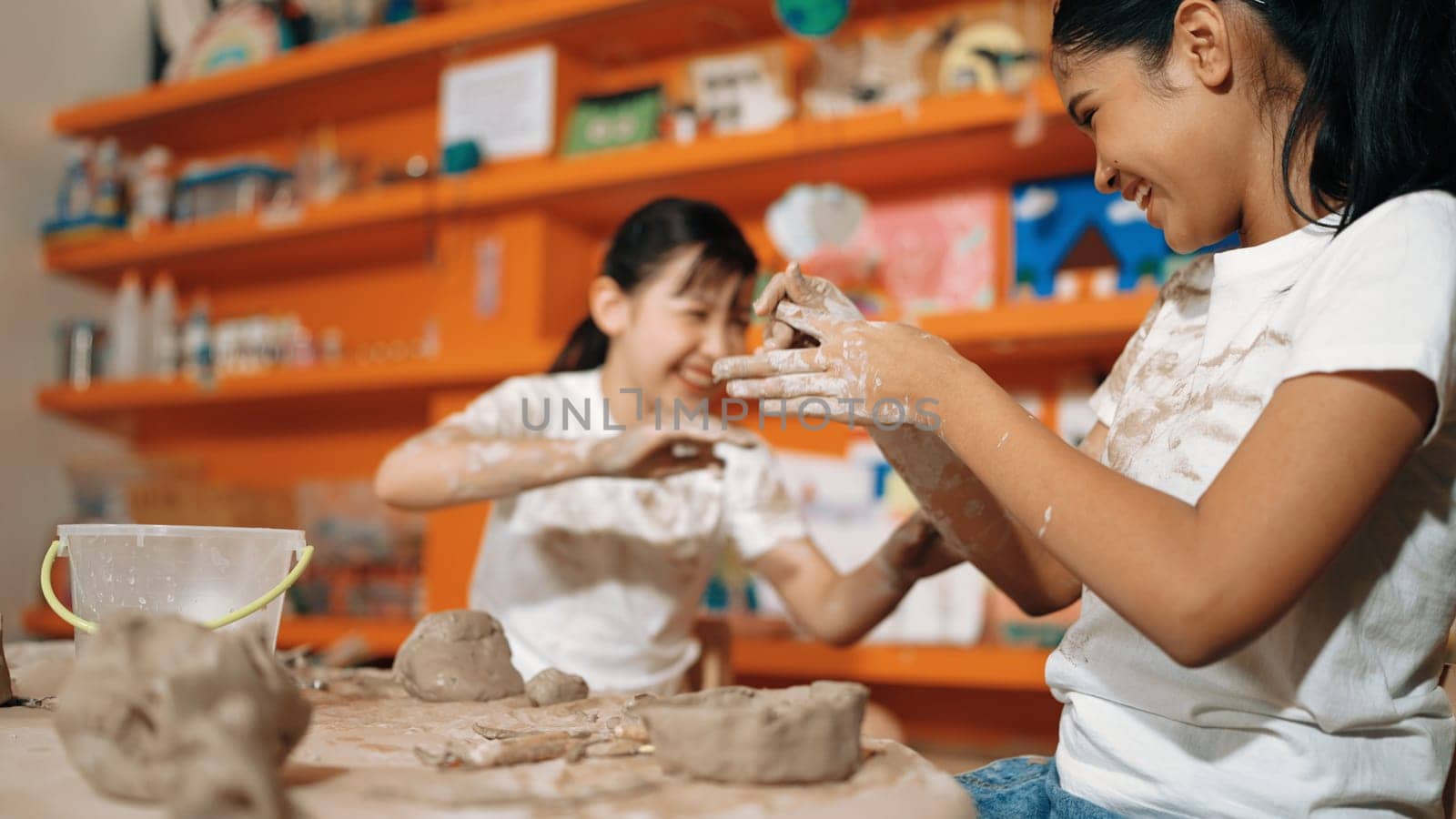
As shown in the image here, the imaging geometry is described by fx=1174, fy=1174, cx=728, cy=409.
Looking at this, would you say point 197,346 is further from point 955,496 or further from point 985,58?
point 955,496

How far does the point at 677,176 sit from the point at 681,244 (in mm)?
693

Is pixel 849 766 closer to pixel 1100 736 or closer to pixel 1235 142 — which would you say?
pixel 1100 736

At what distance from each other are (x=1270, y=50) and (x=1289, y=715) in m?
0.46

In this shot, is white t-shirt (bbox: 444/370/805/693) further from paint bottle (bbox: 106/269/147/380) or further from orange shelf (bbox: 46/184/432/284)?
paint bottle (bbox: 106/269/147/380)

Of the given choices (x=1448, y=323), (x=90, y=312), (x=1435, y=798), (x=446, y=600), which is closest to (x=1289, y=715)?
(x=1435, y=798)

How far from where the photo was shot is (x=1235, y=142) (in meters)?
0.85

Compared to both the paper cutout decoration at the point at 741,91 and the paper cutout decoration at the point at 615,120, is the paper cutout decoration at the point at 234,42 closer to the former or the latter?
the paper cutout decoration at the point at 615,120

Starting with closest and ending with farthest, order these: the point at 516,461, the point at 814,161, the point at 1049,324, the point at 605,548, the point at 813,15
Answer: the point at 516,461, the point at 605,548, the point at 1049,324, the point at 813,15, the point at 814,161

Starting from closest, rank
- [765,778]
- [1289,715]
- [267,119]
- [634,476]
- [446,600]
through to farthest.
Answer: [765,778], [1289,715], [634,476], [446,600], [267,119]

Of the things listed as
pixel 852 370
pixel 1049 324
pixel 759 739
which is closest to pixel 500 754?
pixel 759 739

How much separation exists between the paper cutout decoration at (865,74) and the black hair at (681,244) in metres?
0.60

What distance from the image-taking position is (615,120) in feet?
7.86

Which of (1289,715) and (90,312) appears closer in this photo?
(1289,715)

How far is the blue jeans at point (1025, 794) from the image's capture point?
857 millimetres
